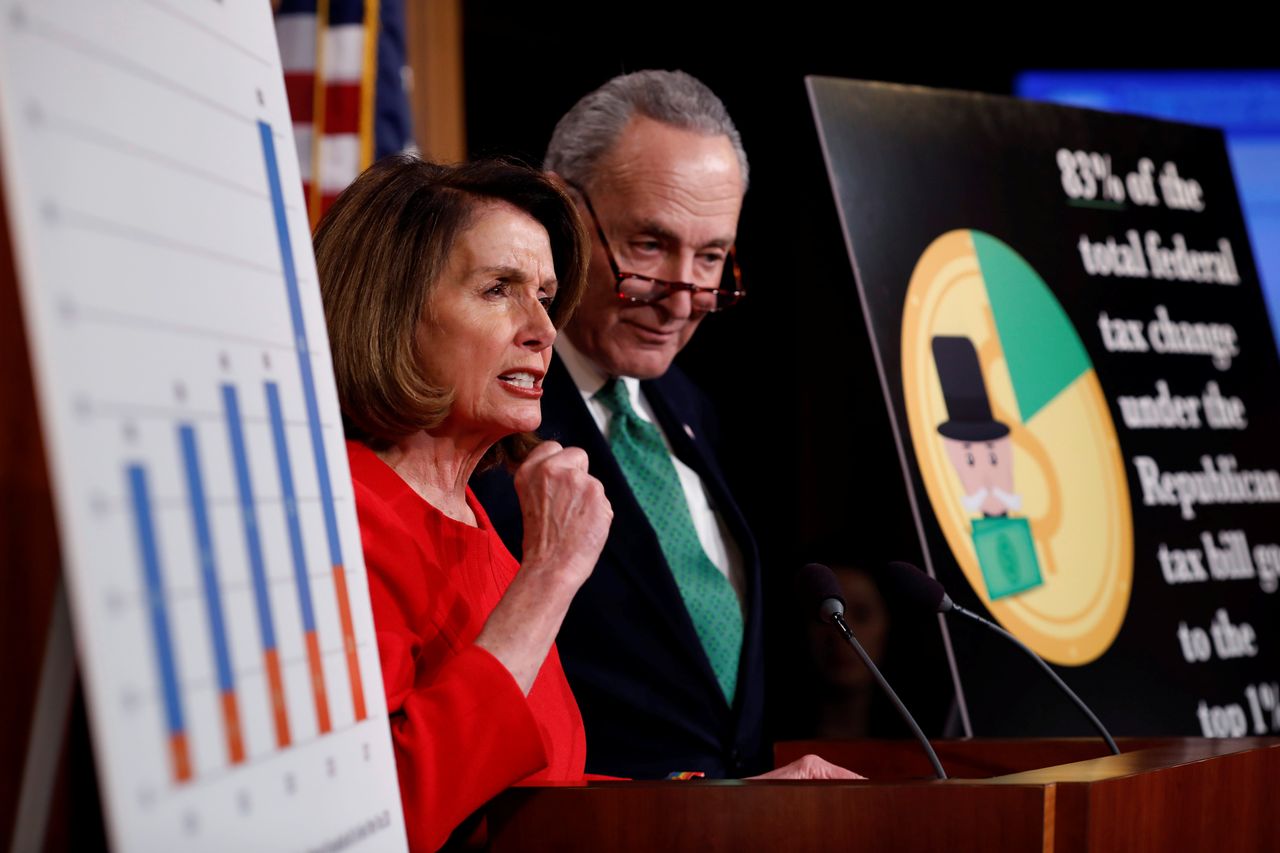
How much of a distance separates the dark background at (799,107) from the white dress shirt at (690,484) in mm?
1402

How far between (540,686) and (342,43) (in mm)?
2033

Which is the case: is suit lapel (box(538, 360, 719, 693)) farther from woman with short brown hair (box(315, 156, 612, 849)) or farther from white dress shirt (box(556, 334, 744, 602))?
woman with short brown hair (box(315, 156, 612, 849))

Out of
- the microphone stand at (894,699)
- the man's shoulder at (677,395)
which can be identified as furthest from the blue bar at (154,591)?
the man's shoulder at (677,395)

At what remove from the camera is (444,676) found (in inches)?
60.6

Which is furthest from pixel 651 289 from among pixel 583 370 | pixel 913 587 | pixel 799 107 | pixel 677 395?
pixel 799 107

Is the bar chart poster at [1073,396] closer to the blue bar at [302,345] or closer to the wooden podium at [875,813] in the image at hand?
the wooden podium at [875,813]

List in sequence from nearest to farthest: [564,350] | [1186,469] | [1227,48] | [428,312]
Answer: [428,312]
[564,350]
[1186,469]
[1227,48]

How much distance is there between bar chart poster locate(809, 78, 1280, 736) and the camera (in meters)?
2.63

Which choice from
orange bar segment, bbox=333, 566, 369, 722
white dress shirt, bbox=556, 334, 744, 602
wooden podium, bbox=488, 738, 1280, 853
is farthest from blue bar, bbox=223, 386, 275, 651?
white dress shirt, bbox=556, 334, 744, 602

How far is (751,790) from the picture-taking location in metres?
1.50

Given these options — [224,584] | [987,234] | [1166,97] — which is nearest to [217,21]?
[224,584]

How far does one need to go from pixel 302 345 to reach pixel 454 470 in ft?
1.92

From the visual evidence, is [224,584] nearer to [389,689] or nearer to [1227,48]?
[389,689]

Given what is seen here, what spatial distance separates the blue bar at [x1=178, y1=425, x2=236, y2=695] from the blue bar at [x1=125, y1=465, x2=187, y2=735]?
0.20 ft
